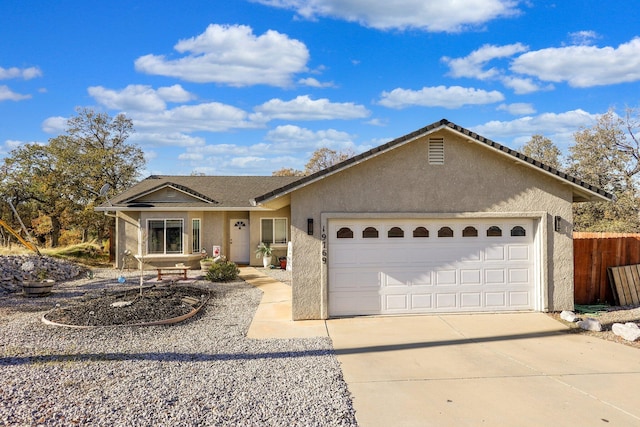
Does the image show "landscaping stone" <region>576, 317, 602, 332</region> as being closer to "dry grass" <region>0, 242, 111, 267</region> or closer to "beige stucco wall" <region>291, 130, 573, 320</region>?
"beige stucco wall" <region>291, 130, 573, 320</region>

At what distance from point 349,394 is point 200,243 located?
15.0 metres

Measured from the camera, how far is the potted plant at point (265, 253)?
19219mm

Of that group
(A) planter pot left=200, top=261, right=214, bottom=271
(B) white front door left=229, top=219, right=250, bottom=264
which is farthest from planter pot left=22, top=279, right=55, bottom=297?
(B) white front door left=229, top=219, right=250, bottom=264

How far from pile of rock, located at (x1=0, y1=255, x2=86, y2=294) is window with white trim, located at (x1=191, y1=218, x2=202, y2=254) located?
4718 millimetres

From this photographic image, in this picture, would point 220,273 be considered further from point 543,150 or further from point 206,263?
point 543,150

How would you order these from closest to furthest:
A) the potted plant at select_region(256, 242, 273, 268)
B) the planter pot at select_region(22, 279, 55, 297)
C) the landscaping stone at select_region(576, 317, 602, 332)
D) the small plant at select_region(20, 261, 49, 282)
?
1. the landscaping stone at select_region(576, 317, 602, 332)
2. the planter pot at select_region(22, 279, 55, 297)
3. the small plant at select_region(20, 261, 49, 282)
4. the potted plant at select_region(256, 242, 273, 268)

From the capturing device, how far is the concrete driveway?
4902 mm

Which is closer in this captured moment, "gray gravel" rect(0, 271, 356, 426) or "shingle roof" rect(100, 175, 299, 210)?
"gray gravel" rect(0, 271, 356, 426)

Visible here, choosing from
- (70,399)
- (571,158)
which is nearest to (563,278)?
(70,399)

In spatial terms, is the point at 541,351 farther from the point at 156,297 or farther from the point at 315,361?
the point at 156,297

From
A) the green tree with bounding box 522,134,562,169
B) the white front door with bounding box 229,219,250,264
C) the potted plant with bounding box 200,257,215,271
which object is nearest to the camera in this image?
the potted plant with bounding box 200,257,215,271

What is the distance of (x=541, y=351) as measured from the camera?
23.7ft

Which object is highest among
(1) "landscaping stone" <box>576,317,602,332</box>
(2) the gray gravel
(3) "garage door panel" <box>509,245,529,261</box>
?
(3) "garage door panel" <box>509,245,529,261</box>

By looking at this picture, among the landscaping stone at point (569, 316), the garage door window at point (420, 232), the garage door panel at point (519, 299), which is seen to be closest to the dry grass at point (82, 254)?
the garage door window at point (420, 232)
